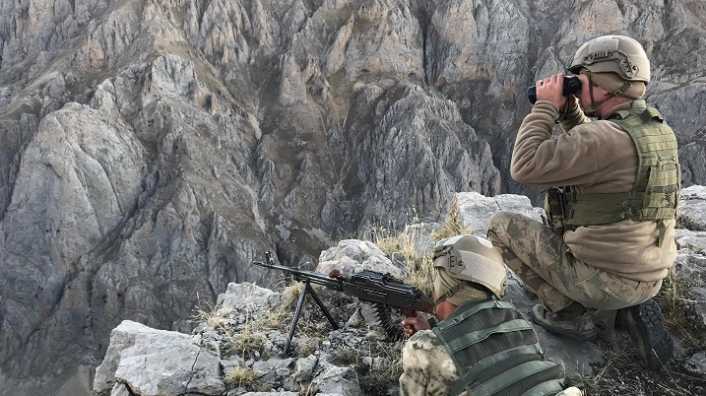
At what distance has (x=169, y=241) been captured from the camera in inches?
1950

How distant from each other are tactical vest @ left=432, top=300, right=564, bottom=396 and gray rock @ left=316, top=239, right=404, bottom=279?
268cm

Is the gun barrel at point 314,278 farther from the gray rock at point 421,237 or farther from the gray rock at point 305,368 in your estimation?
the gray rock at point 421,237

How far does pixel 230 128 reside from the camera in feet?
194

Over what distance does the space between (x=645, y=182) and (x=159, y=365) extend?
3.91 m

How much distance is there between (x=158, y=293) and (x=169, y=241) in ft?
17.1

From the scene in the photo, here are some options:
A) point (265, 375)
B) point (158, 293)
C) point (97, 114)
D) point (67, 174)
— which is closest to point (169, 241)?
point (158, 293)

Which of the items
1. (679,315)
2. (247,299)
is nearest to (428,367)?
(679,315)

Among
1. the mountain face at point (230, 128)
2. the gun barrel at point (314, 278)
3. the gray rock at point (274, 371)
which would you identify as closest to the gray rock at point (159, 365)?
the gray rock at point (274, 371)

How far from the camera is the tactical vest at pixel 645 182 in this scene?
10.1 feet

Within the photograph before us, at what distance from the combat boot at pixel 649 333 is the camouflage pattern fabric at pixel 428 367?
73.6 inches

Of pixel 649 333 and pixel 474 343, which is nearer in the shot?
pixel 474 343

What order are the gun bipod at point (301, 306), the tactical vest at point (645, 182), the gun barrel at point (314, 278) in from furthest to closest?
the gun barrel at point (314, 278)
the gun bipod at point (301, 306)
the tactical vest at point (645, 182)

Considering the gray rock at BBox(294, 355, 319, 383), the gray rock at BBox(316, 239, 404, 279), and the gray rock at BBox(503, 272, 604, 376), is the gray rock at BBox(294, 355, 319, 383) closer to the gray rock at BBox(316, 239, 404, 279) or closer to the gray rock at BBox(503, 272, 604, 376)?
the gray rock at BBox(316, 239, 404, 279)

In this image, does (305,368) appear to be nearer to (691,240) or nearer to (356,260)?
(356,260)
